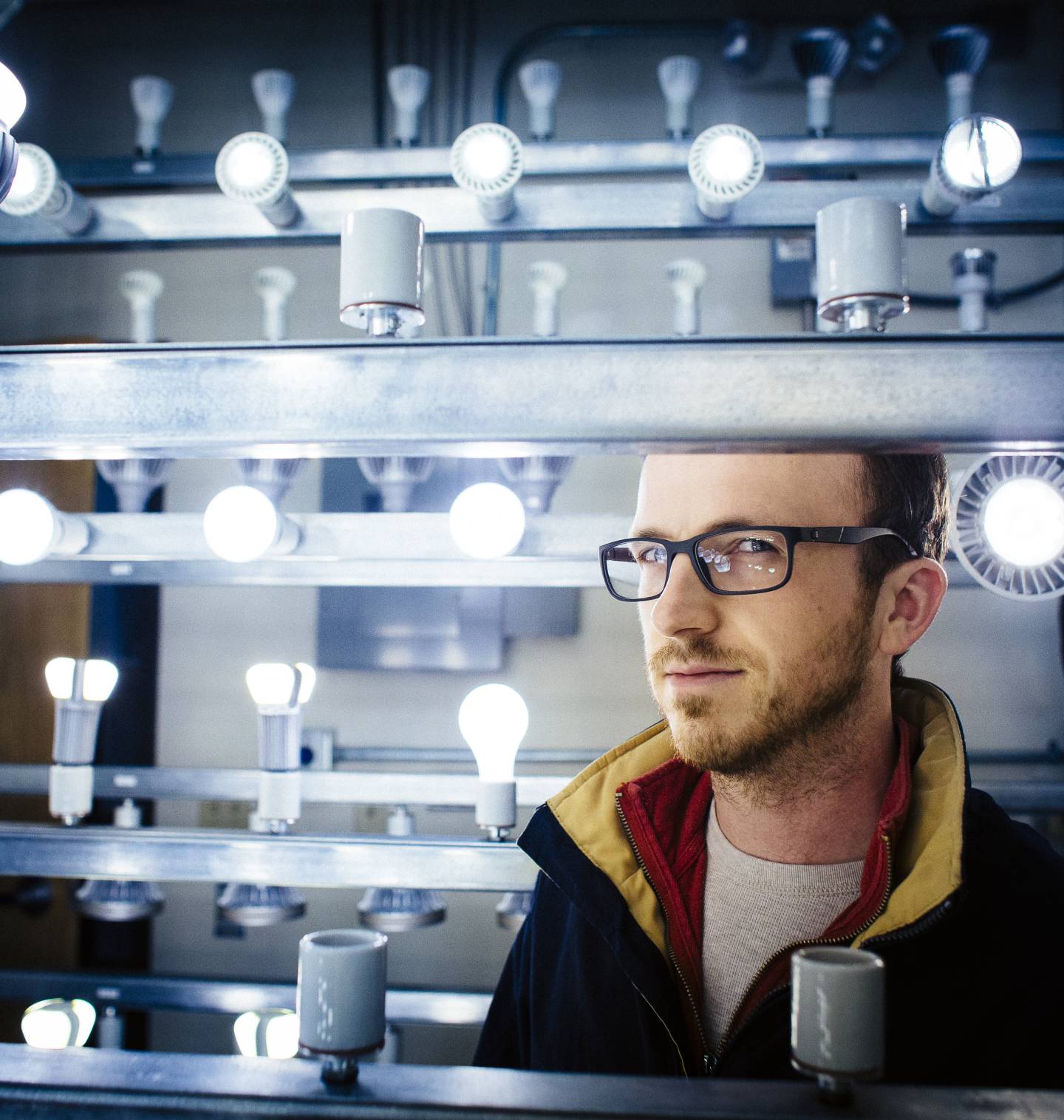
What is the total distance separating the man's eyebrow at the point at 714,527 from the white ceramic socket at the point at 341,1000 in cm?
48

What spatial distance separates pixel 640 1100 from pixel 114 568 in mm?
1235

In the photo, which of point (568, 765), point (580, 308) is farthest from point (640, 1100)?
point (580, 308)

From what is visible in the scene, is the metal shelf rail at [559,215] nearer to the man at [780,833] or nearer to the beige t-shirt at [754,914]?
the man at [780,833]

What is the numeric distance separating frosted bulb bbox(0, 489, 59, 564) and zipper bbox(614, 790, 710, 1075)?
73 centimetres

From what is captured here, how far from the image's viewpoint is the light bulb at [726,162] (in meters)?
1.14

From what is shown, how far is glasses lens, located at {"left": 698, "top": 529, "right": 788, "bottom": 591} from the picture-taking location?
0.88m

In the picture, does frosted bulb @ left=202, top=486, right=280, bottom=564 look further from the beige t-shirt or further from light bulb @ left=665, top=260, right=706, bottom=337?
light bulb @ left=665, top=260, right=706, bottom=337

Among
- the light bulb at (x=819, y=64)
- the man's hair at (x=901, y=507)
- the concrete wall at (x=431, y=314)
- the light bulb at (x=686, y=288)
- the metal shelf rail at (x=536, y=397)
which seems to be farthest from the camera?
the concrete wall at (x=431, y=314)

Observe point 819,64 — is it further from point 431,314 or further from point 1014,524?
point 1014,524

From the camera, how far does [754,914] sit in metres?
0.89


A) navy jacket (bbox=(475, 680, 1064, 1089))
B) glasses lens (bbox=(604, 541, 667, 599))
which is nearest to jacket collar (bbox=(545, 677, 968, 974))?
navy jacket (bbox=(475, 680, 1064, 1089))

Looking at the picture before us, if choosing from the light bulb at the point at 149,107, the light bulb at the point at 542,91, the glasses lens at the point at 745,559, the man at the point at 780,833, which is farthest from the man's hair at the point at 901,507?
the light bulb at the point at 149,107

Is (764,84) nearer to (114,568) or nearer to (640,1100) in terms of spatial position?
(114,568)

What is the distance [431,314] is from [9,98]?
1.75 meters
